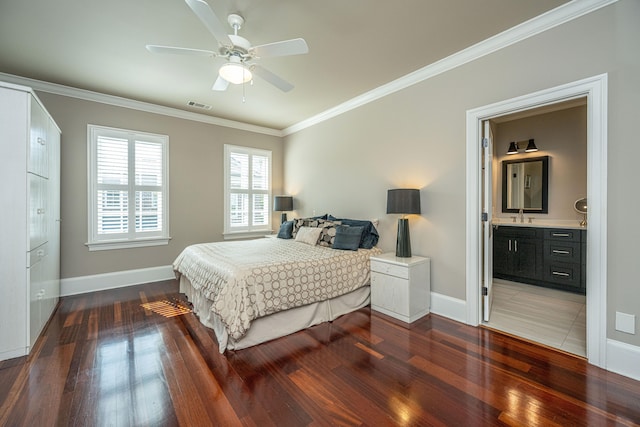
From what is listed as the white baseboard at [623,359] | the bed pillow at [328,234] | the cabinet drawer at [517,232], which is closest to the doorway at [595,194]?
the white baseboard at [623,359]

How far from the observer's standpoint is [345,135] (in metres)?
4.39

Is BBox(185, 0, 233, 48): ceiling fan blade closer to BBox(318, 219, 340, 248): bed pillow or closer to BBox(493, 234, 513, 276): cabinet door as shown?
BBox(318, 219, 340, 248): bed pillow

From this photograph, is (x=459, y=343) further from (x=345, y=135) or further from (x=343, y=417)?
(x=345, y=135)

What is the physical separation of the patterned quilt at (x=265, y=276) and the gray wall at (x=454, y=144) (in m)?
0.94

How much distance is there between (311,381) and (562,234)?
4.03 m

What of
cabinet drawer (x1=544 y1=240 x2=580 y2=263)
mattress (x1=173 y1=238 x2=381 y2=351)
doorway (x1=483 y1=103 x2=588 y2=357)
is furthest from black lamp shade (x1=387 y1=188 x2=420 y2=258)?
cabinet drawer (x1=544 y1=240 x2=580 y2=263)

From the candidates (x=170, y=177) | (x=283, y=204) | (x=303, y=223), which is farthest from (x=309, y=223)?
(x=170, y=177)

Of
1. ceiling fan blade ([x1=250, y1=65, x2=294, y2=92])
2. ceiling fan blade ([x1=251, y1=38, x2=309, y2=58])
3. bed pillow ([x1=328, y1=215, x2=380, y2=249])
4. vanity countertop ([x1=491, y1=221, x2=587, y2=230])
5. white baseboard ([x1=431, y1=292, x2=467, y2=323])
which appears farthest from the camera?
vanity countertop ([x1=491, y1=221, x2=587, y2=230])

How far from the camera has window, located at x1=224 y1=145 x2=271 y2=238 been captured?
5.21 meters

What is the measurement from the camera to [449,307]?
3.02m

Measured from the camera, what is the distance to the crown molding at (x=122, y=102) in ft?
11.5

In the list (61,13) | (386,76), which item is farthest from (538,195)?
(61,13)

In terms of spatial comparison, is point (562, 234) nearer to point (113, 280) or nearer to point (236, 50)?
point (236, 50)

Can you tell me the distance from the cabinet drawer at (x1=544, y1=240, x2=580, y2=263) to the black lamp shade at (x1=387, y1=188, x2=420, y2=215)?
2.35 metres
